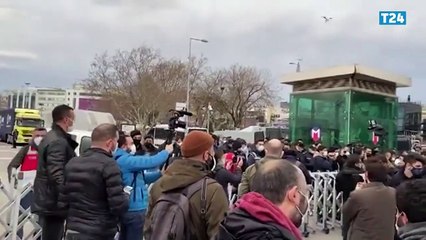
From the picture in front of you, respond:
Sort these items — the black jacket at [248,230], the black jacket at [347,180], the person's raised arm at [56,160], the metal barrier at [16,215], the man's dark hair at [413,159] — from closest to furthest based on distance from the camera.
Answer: the black jacket at [248,230], the person's raised arm at [56,160], the metal barrier at [16,215], the man's dark hair at [413,159], the black jacket at [347,180]

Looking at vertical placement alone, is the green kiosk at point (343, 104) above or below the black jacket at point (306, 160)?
above

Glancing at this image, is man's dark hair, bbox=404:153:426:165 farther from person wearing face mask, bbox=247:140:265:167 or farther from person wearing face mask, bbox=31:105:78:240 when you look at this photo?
person wearing face mask, bbox=31:105:78:240

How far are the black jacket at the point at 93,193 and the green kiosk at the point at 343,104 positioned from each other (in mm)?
22585

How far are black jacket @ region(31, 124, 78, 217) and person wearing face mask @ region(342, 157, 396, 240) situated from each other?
2980 mm

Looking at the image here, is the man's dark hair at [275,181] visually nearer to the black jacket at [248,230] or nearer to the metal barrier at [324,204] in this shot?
the black jacket at [248,230]

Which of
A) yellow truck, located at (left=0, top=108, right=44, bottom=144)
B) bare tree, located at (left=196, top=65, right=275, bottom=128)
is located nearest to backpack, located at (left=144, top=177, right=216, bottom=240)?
yellow truck, located at (left=0, top=108, right=44, bottom=144)

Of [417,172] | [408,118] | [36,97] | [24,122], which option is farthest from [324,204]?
[36,97]

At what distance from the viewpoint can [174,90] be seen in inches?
2031

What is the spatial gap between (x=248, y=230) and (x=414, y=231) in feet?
4.13

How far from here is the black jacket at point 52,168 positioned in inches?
216

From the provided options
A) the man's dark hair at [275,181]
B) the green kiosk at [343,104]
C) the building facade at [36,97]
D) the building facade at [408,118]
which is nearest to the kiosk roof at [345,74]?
the green kiosk at [343,104]

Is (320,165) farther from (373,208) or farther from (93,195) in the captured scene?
(93,195)

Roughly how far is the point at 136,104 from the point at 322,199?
39480 millimetres

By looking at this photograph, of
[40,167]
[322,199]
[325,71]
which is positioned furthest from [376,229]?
[325,71]
